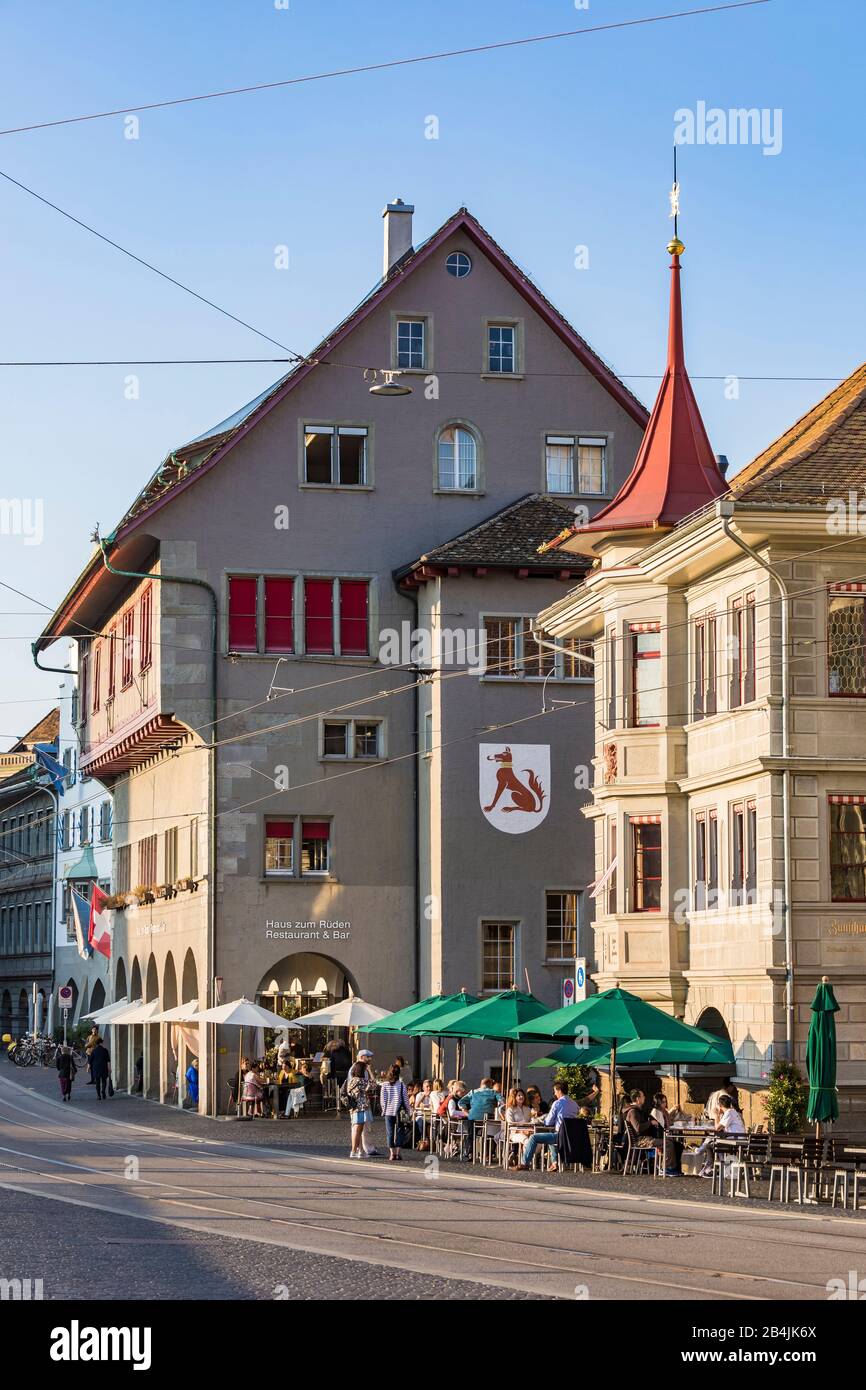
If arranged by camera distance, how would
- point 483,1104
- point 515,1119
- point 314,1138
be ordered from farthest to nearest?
point 314,1138 < point 483,1104 < point 515,1119

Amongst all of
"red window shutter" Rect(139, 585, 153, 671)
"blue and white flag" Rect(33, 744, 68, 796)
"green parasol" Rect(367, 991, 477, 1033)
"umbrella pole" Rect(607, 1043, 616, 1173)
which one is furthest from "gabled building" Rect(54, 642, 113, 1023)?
"umbrella pole" Rect(607, 1043, 616, 1173)

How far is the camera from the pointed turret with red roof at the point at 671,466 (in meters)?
40.0

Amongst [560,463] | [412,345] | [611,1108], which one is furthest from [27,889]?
[611,1108]

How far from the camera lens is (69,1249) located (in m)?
19.7

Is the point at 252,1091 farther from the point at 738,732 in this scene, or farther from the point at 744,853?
the point at 738,732

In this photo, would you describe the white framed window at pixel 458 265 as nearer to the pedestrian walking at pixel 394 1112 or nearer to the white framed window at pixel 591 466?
the white framed window at pixel 591 466

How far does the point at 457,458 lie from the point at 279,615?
18.6 feet

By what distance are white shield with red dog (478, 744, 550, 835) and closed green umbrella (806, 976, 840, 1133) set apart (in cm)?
2072

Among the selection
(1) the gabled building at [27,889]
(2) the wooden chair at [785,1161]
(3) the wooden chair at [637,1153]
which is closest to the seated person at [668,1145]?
(3) the wooden chair at [637,1153]

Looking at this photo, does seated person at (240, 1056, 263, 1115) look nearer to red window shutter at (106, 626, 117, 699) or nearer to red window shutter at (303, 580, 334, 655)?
red window shutter at (303, 580, 334, 655)

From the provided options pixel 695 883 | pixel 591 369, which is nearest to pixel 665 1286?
pixel 695 883

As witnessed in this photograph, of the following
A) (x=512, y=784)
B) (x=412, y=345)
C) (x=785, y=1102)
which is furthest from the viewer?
(x=412, y=345)

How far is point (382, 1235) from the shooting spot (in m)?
21.3

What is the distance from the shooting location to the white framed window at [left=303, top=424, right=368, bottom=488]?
51812mm
